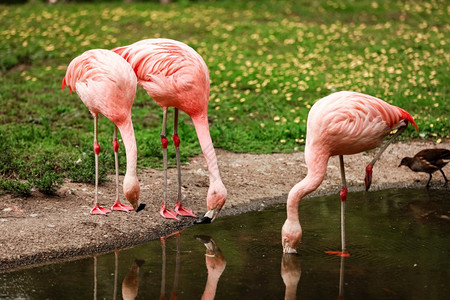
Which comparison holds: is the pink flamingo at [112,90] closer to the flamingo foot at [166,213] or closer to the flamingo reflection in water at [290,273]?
the flamingo foot at [166,213]

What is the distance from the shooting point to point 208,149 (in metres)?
6.54

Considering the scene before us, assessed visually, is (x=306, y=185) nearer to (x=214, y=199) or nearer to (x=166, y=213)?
(x=214, y=199)

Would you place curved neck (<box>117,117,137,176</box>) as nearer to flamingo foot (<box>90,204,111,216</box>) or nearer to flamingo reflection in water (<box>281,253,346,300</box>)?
flamingo foot (<box>90,204,111,216</box>)

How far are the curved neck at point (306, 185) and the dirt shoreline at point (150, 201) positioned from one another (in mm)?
1373

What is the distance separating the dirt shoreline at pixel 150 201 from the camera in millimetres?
5824

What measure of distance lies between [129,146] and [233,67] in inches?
245

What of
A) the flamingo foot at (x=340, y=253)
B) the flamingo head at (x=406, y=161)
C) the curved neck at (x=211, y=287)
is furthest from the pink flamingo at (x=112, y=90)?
the flamingo head at (x=406, y=161)

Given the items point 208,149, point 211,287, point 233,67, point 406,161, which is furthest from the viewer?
point 233,67

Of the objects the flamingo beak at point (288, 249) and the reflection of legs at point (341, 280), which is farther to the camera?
the flamingo beak at point (288, 249)

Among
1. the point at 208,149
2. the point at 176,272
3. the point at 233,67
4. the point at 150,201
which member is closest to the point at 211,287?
the point at 176,272

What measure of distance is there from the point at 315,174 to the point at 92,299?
6.76 ft

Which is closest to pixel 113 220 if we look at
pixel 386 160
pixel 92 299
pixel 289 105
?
pixel 92 299

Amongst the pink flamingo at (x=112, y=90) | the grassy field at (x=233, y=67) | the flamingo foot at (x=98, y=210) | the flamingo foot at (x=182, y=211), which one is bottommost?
the grassy field at (x=233, y=67)

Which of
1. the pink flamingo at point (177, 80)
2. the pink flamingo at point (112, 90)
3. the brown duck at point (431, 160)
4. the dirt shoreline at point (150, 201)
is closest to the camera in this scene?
the dirt shoreline at point (150, 201)
